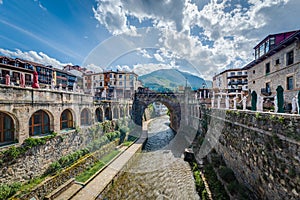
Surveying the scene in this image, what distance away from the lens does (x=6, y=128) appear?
27.5 feet

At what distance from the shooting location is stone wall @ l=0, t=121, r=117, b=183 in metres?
7.76

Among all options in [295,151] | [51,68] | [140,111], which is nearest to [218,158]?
[295,151]

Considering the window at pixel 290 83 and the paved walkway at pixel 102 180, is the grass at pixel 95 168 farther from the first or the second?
the window at pixel 290 83

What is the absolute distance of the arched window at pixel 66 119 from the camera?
1226 centimetres

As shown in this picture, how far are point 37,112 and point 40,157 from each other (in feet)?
10.5

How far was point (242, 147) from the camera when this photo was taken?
833 centimetres

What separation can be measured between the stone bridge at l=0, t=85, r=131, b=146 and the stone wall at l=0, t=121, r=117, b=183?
0.95m

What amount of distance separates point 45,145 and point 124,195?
21.7 feet

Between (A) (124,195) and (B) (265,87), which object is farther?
(B) (265,87)

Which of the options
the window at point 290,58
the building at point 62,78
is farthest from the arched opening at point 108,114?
the window at point 290,58

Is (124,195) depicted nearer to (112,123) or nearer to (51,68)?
(112,123)

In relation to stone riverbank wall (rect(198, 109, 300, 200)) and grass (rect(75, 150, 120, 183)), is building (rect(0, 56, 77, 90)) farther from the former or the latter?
stone riverbank wall (rect(198, 109, 300, 200))

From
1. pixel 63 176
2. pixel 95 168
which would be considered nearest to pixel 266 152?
pixel 95 168

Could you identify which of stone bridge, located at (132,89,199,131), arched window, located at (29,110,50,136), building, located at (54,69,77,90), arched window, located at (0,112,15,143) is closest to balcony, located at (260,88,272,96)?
stone bridge, located at (132,89,199,131)
